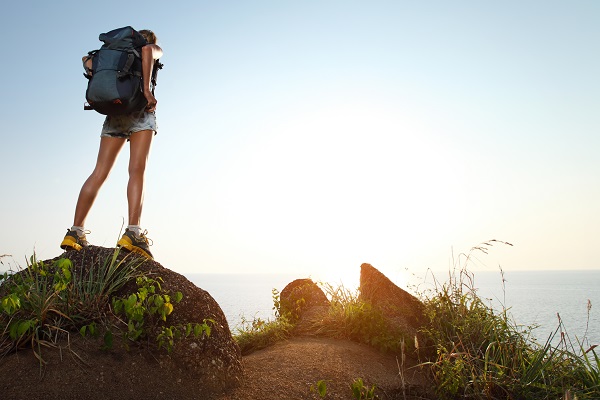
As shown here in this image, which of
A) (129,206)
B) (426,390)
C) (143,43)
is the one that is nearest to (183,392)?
(129,206)

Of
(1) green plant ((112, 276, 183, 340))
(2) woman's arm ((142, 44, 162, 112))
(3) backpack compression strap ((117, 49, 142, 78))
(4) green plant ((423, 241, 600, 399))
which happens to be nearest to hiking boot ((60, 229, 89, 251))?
(1) green plant ((112, 276, 183, 340))

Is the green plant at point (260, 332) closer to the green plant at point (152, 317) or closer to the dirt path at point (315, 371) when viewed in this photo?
the dirt path at point (315, 371)

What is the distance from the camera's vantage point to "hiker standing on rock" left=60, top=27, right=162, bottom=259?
16.2 ft

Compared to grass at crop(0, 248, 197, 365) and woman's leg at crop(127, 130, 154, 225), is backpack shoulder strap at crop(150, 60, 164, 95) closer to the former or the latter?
woman's leg at crop(127, 130, 154, 225)

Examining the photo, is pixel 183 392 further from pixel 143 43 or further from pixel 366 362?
pixel 143 43

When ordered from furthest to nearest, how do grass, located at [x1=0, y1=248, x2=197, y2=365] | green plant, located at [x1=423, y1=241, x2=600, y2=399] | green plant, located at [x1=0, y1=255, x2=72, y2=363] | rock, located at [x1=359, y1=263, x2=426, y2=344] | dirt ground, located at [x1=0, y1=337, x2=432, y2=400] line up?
rock, located at [x1=359, y1=263, x2=426, y2=344], green plant, located at [x1=423, y1=241, x2=600, y2=399], grass, located at [x1=0, y1=248, x2=197, y2=365], green plant, located at [x1=0, y1=255, x2=72, y2=363], dirt ground, located at [x1=0, y1=337, x2=432, y2=400]

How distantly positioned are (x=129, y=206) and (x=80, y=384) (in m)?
2.11

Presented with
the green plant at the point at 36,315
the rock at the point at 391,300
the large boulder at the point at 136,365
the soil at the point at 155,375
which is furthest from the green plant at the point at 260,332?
the green plant at the point at 36,315

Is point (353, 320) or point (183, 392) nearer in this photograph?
point (183, 392)

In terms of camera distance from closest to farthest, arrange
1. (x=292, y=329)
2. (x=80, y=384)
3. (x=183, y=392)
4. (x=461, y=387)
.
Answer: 1. (x=80, y=384)
2. (x=183, y=392)
3. (x=461, y=387)
4. (x=292, y=329)

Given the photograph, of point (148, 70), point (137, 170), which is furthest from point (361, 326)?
point (148, 70)

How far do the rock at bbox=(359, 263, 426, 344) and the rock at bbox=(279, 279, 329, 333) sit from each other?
0.73 meters

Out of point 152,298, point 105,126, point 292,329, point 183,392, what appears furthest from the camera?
point 292,329

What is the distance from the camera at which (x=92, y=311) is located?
396cm
